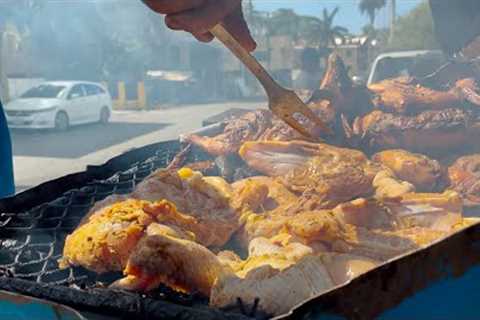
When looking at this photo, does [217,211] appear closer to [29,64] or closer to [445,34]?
[445,34]

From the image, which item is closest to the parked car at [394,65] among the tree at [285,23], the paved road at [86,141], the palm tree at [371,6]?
the paved road at [86,141]

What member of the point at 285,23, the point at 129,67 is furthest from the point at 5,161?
the point at 285,23

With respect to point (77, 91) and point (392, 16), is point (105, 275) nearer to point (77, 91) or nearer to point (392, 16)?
point (77, 91)

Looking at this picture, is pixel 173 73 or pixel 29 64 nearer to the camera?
pixel 29 64

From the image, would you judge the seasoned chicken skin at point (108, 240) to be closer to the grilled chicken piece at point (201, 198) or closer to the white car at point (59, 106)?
the grilled chicken piece at point (201, 198)

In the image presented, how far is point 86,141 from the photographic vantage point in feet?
53.8

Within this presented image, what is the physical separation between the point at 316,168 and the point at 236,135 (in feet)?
3.54

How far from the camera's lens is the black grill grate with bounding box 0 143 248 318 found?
7.12 feet

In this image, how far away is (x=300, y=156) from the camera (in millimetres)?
3479

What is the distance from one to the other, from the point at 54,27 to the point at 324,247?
59.9ft

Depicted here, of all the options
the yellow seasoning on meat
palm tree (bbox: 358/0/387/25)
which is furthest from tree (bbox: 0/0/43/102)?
palm tree (bbox: 358/0/387/25)

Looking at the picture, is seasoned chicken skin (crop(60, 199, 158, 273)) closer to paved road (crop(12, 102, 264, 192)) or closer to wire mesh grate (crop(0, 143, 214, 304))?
wire mesh grate (crop(0, 143, 214, 304))

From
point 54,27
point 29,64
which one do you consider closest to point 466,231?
point 54,27

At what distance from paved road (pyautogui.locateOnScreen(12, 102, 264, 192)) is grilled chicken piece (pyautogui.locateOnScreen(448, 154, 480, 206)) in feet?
27.5
